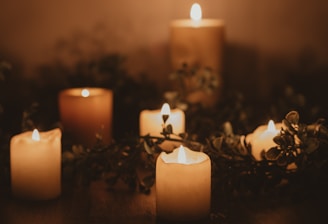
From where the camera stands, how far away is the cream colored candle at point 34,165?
1.05 metres

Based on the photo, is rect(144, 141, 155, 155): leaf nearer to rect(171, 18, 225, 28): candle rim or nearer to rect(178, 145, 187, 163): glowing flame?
rect(178, 145, 187, 163): glowing flame

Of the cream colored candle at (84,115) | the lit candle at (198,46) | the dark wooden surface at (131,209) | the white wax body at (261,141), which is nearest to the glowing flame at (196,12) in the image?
the lit candle at (198,46)

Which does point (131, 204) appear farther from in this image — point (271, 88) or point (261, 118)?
point (271, 88)

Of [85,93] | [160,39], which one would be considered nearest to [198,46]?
[160,39]

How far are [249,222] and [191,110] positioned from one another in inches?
19.4

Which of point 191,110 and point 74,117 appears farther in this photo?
point 191,110

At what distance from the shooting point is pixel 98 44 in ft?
5.20

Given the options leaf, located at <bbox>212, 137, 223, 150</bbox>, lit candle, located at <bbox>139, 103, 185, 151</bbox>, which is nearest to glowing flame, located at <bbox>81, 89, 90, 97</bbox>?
lit candle, located at <bbox>139, 103, 185, 151</bbox>

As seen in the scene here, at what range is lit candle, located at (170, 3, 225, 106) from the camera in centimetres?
145

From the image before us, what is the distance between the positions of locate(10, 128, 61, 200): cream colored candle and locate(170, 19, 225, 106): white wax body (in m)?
0.50

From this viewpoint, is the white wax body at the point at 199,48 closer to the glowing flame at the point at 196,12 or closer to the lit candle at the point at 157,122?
the glowing flame at the point at 196,12

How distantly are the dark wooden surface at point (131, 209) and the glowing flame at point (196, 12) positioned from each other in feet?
1.80

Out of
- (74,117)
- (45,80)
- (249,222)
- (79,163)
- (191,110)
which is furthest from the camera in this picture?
(45,80)

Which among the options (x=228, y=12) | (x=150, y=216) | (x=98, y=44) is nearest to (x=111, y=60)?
(x=98, y=44)
